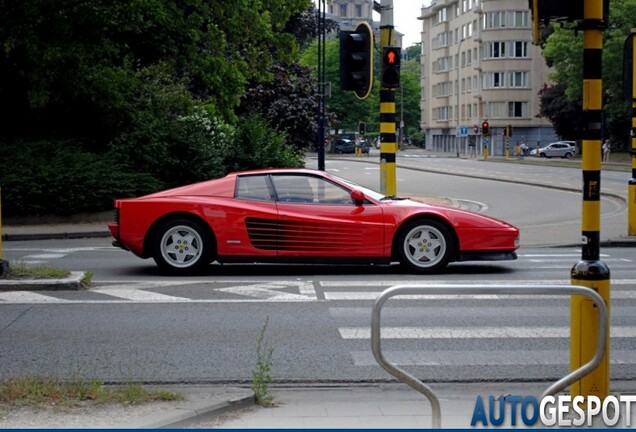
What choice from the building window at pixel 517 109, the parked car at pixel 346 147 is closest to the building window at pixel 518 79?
the building window at pixel 517 109

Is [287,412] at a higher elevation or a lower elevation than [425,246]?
lower

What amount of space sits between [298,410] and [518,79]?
360ft

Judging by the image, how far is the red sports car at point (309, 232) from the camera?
1393cm

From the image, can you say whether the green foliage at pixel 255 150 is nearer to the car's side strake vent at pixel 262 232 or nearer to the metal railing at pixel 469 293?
the car's side strake vent at pixel 262 232

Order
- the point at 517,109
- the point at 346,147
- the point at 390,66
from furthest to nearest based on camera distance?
the point at 346,147, the point at 517,109, the point at 390,66

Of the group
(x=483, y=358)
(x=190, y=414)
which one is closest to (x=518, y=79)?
(x=483, y=358)

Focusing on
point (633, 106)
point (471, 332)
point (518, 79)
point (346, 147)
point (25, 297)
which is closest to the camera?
point (471, 332)

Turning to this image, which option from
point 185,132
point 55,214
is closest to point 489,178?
point 185,132

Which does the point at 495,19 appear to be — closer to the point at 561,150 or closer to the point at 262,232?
the point at 561,150

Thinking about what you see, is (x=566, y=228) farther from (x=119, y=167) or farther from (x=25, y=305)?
(x=25, y=305)

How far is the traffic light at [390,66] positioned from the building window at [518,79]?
96.5 metres

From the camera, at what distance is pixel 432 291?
5.55 metres

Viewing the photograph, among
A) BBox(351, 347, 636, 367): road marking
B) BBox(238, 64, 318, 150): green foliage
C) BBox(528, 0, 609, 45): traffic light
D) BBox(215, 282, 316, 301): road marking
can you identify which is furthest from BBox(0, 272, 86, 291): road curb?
BBox(238, 64, 318, 150): green foliage

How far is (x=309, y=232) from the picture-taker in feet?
45.8
